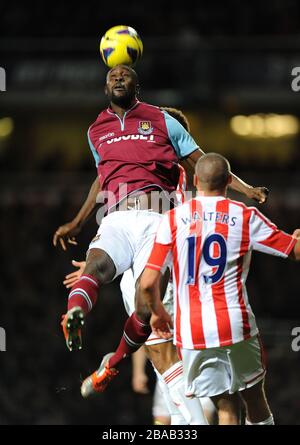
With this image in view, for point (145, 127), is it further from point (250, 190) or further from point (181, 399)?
point (181, 399)

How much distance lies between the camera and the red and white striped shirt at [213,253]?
5.55m

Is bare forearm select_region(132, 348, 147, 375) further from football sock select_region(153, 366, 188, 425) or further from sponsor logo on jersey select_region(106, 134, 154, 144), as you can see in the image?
sponsor logo on jersey select_region(106, 134, 154, 144)

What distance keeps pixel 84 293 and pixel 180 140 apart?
1.36 meters

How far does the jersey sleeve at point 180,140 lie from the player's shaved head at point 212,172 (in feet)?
3.69

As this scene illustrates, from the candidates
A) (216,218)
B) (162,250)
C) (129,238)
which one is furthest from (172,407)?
(216,218)

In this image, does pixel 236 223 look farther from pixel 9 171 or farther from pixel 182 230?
pixel 9 171

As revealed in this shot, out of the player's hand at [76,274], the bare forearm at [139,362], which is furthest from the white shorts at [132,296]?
the bare forearm at [139,362]

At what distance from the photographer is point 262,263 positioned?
1415 cm

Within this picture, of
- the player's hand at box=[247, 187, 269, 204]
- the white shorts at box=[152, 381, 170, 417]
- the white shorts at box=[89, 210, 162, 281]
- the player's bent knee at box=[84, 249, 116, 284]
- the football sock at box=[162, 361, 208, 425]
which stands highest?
the player's hand at box=[247, 187, 269, 204]

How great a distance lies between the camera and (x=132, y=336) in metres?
6.48

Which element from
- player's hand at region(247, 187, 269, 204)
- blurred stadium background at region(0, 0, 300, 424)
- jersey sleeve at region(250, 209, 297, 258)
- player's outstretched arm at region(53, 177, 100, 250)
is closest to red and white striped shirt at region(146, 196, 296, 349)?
jersey sleeve at region(250, 209, 297, 258)

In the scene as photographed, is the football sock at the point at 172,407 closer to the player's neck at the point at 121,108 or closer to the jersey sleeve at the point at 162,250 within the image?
the jersey sleeve at the point at 162,250

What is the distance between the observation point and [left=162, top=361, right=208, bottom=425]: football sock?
651cm

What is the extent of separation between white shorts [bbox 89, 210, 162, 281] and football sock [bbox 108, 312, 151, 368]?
0.99 feet
